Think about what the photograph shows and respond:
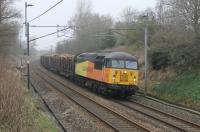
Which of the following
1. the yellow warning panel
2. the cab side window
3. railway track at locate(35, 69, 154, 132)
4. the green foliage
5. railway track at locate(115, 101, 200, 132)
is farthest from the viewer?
the yellow warning panel

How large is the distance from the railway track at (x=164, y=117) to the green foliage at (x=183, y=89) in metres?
2.90

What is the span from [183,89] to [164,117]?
7823mm

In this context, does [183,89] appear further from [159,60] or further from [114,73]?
[159,60]

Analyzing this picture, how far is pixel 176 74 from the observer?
113 feet

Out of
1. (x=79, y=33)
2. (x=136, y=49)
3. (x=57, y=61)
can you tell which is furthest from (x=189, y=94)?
(x=79, y=33)

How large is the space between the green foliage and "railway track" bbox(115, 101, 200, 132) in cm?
290

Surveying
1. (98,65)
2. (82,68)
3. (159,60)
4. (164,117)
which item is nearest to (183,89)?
(98,65)

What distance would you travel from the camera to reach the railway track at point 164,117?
1977 cm

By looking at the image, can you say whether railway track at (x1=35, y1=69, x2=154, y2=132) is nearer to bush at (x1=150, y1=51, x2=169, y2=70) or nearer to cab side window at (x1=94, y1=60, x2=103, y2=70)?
cab side window at (x1=94, y1=60, x2=103, y2=70)

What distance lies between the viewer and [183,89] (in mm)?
30484

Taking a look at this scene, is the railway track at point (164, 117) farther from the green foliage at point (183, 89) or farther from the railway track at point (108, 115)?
the green foliage at point (183, 89)

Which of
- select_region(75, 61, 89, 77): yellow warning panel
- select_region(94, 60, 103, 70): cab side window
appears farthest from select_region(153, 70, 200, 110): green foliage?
select_region(75, 61, 89, 77): yellow warning panel

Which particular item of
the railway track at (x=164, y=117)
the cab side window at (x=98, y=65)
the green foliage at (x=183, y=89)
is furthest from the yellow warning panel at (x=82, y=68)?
the railway track at (x=164, y=117)

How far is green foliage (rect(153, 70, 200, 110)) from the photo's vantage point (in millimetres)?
28438
